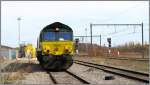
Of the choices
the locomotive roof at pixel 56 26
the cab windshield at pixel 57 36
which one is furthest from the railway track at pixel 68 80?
the locomotive roof at pixel 56 26

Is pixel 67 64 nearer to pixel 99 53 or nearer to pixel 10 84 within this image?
Answer: pixel 10 84

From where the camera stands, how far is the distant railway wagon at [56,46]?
1041 inches

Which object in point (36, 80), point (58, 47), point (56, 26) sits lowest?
point (36, 80)

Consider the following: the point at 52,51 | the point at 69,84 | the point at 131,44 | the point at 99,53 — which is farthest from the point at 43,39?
the point at 131,44

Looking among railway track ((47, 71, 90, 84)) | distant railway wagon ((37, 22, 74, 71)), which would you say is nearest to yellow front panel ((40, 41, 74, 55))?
distant railway wagon ((37, 22, 74, 71))

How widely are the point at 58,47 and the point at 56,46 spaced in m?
0.16

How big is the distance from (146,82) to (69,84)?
3443mm

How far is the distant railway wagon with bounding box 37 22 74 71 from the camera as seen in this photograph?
2644cm

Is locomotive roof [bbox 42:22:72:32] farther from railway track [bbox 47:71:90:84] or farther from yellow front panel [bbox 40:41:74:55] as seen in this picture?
railway track [bbox 47:71:90:84]

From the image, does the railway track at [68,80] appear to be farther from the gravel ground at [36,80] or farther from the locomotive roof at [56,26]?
the locomotive roof at [56,26]

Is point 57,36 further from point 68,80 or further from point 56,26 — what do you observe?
point 68,80

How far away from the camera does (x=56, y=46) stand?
2666cm

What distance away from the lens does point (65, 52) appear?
2659 cm

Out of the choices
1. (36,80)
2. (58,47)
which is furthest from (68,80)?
(58,47)
